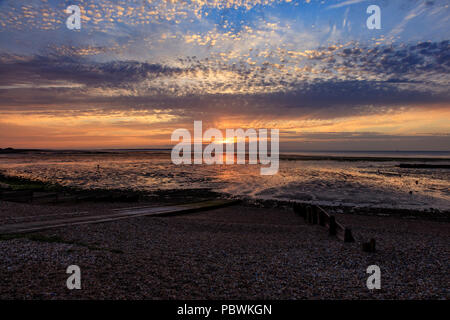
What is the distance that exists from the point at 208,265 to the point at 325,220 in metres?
9.49

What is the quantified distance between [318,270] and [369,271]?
162 centimetres

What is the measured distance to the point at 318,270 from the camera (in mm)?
8305

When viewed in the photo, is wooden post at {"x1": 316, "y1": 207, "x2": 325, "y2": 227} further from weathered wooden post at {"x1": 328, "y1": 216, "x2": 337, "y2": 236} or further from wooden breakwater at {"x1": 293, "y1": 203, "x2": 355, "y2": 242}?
weathered wooden post at {"x1": 328, "y1": 216, "x2": 337, "y2": 236}

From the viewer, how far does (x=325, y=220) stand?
1552 centimetres

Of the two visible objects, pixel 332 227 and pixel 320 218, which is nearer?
pixel 332 227

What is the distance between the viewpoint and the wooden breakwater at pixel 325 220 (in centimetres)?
1232

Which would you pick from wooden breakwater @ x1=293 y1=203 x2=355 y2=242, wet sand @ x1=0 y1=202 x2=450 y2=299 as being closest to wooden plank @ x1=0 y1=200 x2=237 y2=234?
wet sand @ x1=0 y1=202 x2=450 y2=299

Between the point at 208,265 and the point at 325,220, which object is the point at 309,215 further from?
the point at 208,265

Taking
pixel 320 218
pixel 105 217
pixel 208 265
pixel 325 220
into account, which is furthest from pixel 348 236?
pixel 105 217

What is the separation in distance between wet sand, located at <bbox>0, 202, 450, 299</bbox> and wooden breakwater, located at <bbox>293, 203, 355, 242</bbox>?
50cm

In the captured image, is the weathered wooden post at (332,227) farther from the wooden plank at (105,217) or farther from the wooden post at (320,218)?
the wooden plank at (105,217)

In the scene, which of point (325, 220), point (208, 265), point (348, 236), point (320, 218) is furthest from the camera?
point (320, 218)

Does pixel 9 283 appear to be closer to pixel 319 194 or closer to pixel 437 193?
pixel 319 194

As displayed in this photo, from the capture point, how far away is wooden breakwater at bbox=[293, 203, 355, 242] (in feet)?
40.4
